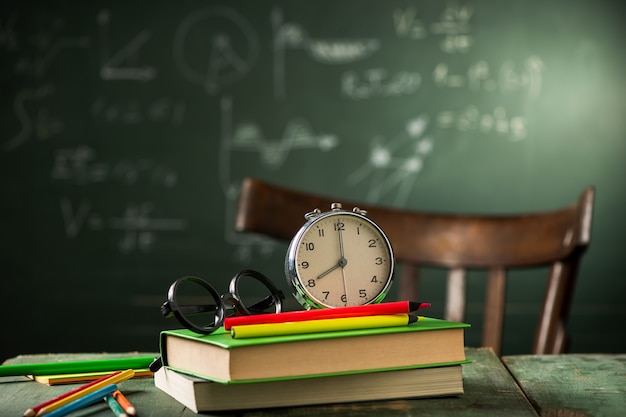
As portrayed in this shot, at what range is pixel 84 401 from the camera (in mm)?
874

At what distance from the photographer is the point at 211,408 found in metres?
0.87

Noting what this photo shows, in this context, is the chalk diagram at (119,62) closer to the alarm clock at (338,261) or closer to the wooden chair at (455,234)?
the wooden chair at (455,234)

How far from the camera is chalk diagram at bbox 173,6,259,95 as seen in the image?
394 centimetres

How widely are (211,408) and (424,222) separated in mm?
1089

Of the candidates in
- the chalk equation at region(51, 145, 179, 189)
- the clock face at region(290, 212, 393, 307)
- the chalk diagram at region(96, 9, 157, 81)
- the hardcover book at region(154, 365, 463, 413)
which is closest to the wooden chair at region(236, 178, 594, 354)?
the clock face at region(290, 212, 393, 307)

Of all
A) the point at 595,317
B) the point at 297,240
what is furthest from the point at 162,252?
the point at 297,240

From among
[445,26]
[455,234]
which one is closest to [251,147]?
[445,26]

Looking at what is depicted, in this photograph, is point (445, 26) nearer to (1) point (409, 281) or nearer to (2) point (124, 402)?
(1) point (409, 281)

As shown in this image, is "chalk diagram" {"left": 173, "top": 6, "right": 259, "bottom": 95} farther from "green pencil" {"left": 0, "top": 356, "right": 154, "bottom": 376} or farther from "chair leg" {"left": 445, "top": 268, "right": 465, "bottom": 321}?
"green pencil" {"left": 0, "top": 356, "right": 154, "bottom": 376}

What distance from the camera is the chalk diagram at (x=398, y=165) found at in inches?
154

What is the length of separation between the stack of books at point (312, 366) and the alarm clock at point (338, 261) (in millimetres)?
118

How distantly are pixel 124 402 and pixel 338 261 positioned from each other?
31 centimetres

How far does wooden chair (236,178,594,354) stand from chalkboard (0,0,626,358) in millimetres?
2025

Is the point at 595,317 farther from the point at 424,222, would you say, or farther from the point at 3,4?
the point at 3,4
